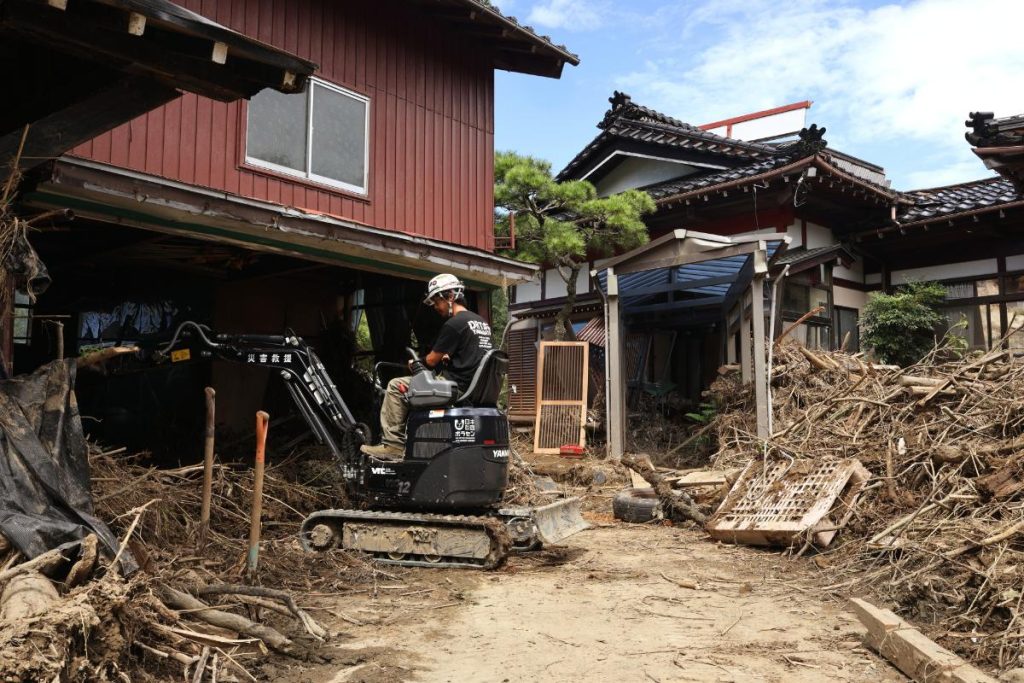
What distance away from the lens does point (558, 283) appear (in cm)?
1711

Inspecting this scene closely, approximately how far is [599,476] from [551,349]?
2.98 m

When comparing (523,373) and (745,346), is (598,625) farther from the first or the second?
(523,373)

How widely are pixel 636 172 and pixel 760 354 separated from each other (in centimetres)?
835

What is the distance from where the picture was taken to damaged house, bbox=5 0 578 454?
7.54 m

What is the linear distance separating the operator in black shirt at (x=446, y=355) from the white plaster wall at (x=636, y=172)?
35.7ft

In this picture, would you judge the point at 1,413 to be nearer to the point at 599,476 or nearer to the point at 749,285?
the point at 599,476

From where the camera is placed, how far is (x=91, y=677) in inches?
115

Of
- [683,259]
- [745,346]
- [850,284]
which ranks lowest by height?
[745,346]

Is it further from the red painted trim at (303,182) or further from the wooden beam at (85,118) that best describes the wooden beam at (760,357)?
the wooden beam at (85,118)

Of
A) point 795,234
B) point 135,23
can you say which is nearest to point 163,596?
point 135,23

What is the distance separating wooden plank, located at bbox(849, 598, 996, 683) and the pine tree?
9.41m

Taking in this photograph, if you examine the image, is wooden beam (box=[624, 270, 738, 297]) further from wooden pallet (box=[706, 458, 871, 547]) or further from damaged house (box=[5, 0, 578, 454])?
wooden pallet (box=[706, 458, 871, 547])

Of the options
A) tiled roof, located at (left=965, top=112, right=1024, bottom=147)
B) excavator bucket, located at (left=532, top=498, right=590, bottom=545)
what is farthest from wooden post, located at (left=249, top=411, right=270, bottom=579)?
tiled roof, located at (left=965, top=112, right=1024, bottom=147)

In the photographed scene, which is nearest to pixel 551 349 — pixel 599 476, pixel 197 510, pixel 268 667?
pixel 599 476
